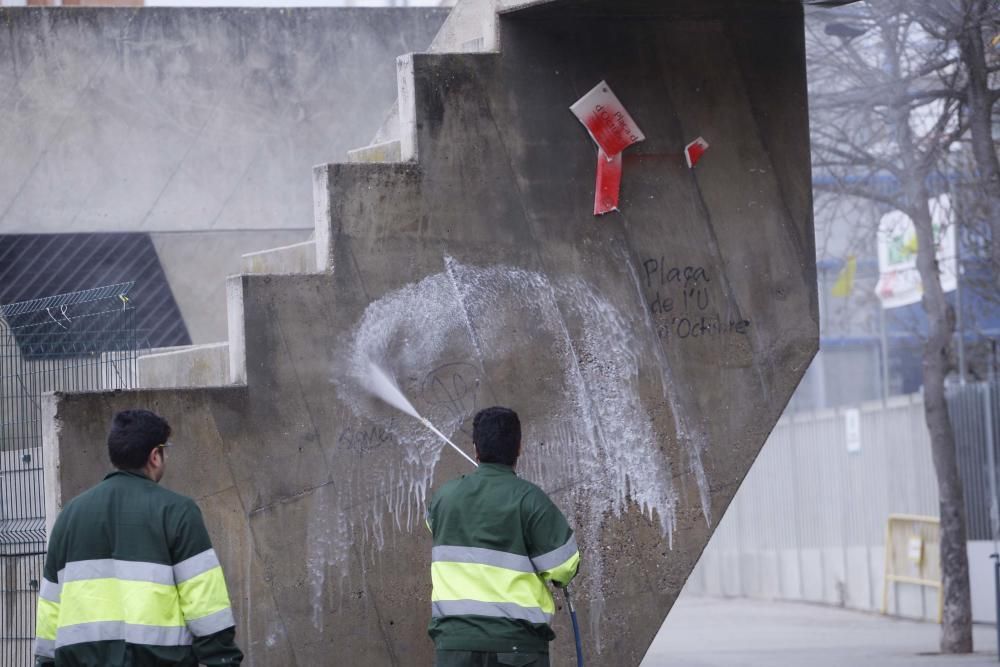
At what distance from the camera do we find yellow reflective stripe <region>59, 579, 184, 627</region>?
19.3 ft

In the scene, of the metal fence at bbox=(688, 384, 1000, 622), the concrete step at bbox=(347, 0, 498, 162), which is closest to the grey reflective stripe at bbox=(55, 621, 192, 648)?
the concrete step at bbox=(347, 0, 498, 162)

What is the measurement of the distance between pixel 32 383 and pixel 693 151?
4720 mm

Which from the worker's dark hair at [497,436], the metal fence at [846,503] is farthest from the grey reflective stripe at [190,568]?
the metal fence at [846,503]

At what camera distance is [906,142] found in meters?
17.1

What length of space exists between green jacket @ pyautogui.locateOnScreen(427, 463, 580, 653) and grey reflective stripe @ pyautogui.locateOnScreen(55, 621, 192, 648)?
1320 mm

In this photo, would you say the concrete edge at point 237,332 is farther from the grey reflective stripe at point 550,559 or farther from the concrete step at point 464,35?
the grey reflective stripe at point 550,559

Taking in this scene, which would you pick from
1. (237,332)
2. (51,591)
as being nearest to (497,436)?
(51,591)

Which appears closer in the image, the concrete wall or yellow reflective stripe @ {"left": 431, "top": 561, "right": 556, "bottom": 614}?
yellow reflective stripe @ {"left": 431, "top": 561, "right": 556, "bottom": 614}

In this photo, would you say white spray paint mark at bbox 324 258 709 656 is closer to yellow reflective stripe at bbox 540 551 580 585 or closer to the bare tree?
yellow reflective stripe at bbox 540 551 580 585

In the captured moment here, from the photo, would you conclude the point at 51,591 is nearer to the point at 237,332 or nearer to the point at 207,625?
the point at 207,625

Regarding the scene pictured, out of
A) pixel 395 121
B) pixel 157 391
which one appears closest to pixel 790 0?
pixel 395 121

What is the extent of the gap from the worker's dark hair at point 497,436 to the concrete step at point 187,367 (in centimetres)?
228

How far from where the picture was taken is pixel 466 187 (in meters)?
9.05

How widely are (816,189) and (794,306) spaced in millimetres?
10637
